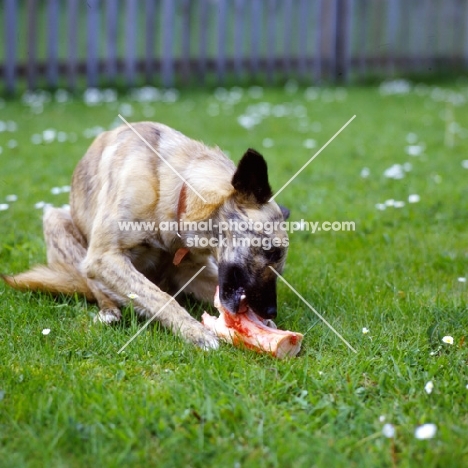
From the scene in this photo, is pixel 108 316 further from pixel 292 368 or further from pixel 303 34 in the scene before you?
pixel 303 34

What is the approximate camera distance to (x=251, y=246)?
354cm

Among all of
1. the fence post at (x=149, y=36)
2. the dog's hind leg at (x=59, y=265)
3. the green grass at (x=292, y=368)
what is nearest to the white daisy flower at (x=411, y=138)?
the green grass at (x=292, y=368)

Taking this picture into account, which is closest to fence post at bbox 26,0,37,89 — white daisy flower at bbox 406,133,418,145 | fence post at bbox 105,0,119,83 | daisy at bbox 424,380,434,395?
fence post at bbox 105,0,119,83

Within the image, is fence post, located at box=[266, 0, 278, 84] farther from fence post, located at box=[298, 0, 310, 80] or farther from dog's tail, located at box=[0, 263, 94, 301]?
dog's tail, located at box=[0, 263, 94, 301]

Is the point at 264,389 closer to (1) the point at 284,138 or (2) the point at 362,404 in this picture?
(2) the point at 362,404

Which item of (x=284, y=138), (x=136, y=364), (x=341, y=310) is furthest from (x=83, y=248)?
(x=284, y=138)

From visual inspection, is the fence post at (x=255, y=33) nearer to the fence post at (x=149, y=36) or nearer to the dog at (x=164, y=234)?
the fence post at (x=149, y=36)

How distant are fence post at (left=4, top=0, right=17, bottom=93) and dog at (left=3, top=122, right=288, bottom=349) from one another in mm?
7497

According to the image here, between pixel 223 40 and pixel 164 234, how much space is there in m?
9.71

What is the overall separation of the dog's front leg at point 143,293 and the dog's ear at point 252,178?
0.72m

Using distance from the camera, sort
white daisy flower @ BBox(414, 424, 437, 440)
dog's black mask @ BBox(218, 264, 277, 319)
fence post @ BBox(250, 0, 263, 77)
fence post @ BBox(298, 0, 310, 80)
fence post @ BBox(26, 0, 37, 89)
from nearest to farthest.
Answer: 1. white daisy flower @ BBox(414, 424, 437, 440)
2. dog's black mask @ BBox(218, 264, 277, 319)
3. fence post @ BBox(26, 0, 37, 89)
4. fence post @ BBox(250, 0, 263, 77)
5. fence post @ BBox(298, 0, 310, 80)

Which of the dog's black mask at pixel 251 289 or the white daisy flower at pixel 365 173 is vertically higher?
the dog's black mask at pixel 251 289

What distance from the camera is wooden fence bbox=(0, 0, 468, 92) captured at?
456 inches

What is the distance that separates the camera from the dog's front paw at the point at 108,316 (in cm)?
371
